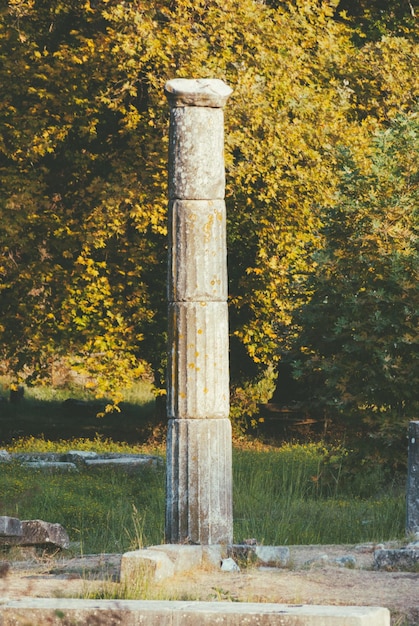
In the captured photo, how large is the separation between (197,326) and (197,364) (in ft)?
1.06

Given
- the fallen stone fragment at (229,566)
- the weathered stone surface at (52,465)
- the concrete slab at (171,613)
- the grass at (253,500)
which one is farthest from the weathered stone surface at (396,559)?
the weathered stone surface at (52,465)

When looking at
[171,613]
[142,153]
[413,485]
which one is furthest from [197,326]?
[142,153]

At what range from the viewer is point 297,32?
20297mm

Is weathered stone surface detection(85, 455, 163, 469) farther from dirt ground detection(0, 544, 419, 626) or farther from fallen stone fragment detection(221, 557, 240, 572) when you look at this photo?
fallen stone fragment detection(221, 557, 240, 572)

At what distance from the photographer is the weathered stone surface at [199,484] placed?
10133 mm

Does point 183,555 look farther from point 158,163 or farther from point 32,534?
point 158,163

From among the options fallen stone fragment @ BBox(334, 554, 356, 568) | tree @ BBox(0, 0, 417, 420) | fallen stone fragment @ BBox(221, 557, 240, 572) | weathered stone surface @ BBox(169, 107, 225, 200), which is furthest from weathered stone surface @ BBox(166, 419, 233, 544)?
tree @ BBox(0, 0, 417, 420)

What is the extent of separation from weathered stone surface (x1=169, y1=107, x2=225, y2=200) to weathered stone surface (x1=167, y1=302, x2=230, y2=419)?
975 mm

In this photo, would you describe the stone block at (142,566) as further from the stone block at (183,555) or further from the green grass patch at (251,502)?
the green grass patch at (251,502)

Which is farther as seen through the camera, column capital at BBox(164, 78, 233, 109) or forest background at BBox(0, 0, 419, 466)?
forest background at BBox(0, 0, 419, 466)

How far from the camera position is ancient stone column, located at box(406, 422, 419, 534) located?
12219 mm

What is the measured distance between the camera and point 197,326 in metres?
10.3

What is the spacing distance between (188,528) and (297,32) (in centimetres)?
1215

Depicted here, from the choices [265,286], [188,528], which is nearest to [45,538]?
[188,528]
